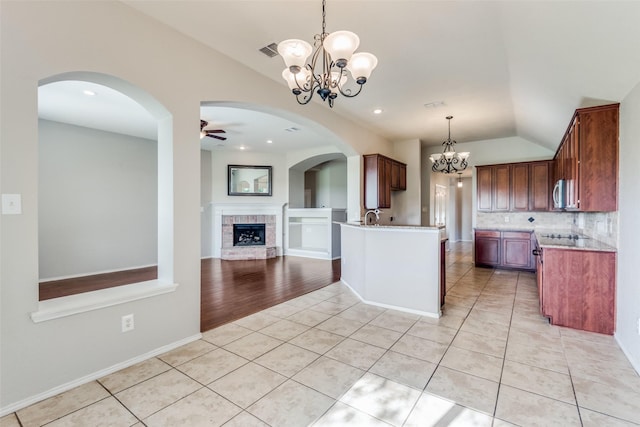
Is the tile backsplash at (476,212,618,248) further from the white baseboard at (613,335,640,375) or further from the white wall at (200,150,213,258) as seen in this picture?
the white wall at (200,150,213,258)

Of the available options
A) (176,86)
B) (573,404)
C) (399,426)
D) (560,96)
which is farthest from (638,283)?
(176,86)

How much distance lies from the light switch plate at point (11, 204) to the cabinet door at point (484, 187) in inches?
278

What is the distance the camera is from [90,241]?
5500 mm

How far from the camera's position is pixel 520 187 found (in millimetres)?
5953

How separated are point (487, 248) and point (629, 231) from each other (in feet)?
12.6

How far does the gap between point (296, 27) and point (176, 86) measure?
122cm

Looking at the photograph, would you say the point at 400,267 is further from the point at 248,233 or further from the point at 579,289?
the point at 248,233

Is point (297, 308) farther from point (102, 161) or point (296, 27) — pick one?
point (102, 161)

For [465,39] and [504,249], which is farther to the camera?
[504,249]

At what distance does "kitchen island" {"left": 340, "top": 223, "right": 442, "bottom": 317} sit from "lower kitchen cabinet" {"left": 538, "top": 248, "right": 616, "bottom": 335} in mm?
1139

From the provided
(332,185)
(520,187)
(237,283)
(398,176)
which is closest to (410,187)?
(398,176)

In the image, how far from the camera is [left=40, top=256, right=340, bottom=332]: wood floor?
3.77 meters

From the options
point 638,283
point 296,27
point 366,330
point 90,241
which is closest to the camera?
point 638,283

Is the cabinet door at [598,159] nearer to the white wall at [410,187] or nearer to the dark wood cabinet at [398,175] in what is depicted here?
the dark wood cabinet at [398,175]
